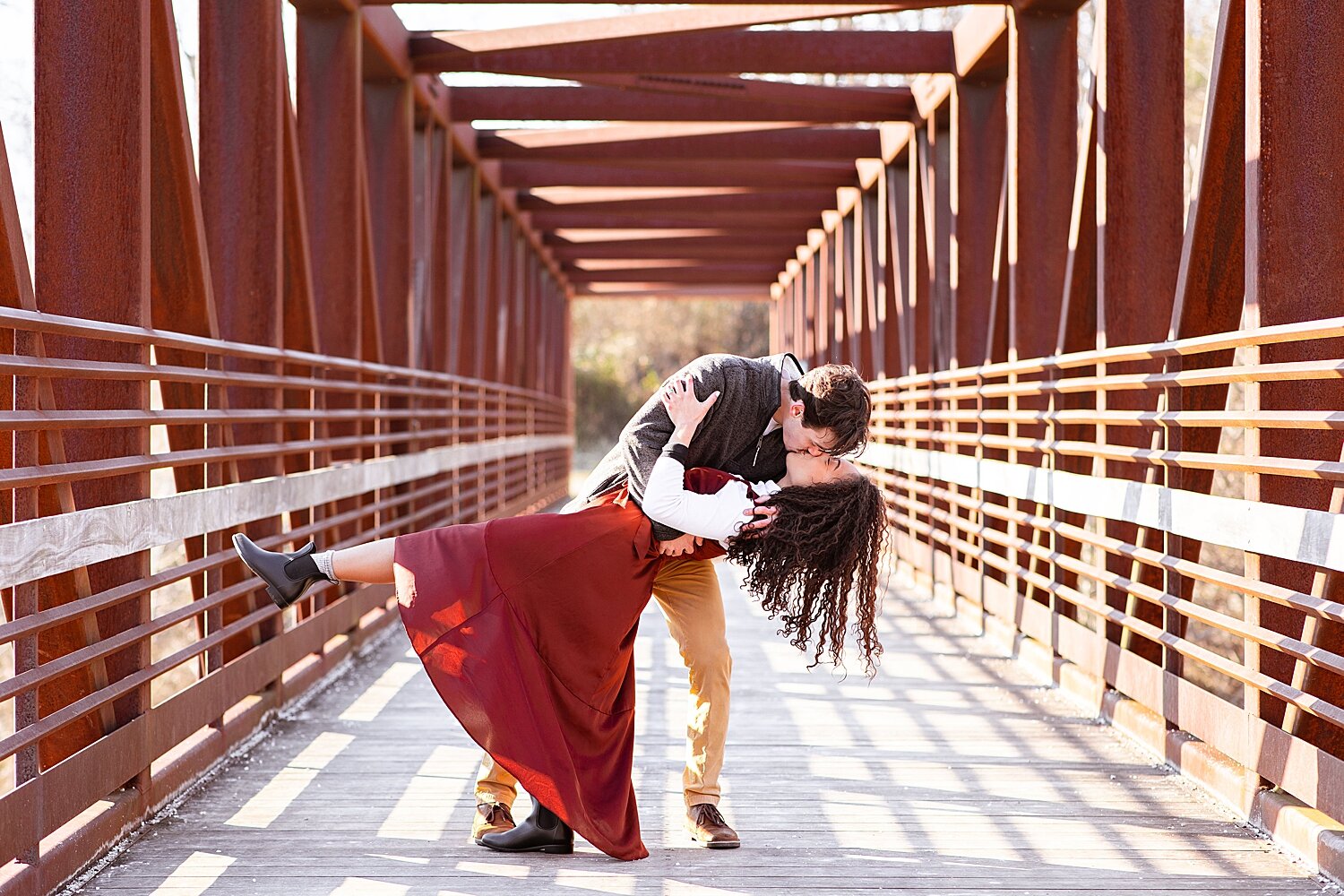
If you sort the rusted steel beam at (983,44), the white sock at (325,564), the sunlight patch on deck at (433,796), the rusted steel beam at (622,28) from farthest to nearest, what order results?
the rusted steel beam at (622,28), the rusted steel beam at (983,44), the sunlight patch on deck at (433,796), the white sock at (325,564)

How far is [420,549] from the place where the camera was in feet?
12.0

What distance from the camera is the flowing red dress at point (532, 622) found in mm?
3605

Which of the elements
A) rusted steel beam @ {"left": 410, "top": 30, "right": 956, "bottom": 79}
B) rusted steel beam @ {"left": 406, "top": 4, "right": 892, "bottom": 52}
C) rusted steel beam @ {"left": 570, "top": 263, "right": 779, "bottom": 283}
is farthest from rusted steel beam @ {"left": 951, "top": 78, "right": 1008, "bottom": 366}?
rusted steel beam @ {"left": 570, "top": 263, "right": 779, "bottom": 283}

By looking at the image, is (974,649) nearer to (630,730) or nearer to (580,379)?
(630,730)

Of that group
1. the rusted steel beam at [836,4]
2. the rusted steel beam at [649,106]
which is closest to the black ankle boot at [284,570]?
the rusted steel beam at [836,4]

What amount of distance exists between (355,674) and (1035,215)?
3882 millimetres

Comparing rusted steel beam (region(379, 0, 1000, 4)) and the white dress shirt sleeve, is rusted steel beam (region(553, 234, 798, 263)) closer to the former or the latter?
rusted steel beam (region(379, 0, 1000, 4))

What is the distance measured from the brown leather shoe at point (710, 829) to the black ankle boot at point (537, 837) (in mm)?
309

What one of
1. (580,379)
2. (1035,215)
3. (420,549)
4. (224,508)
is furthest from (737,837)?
(580,379)

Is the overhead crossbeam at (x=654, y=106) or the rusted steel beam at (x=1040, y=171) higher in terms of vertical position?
the overhead crossbeam at (x=654, y=106)

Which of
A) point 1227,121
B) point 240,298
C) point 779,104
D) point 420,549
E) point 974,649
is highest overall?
point 779,104

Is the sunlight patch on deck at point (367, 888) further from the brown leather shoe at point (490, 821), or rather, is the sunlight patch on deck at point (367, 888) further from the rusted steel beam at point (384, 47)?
the rusted steel beam at point (384, 47)

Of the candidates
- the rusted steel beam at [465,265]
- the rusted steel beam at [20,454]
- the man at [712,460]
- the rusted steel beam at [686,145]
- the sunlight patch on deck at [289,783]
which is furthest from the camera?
the rusted steel beam at [465,265]

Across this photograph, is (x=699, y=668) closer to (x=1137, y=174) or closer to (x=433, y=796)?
(x=433, y=796)
